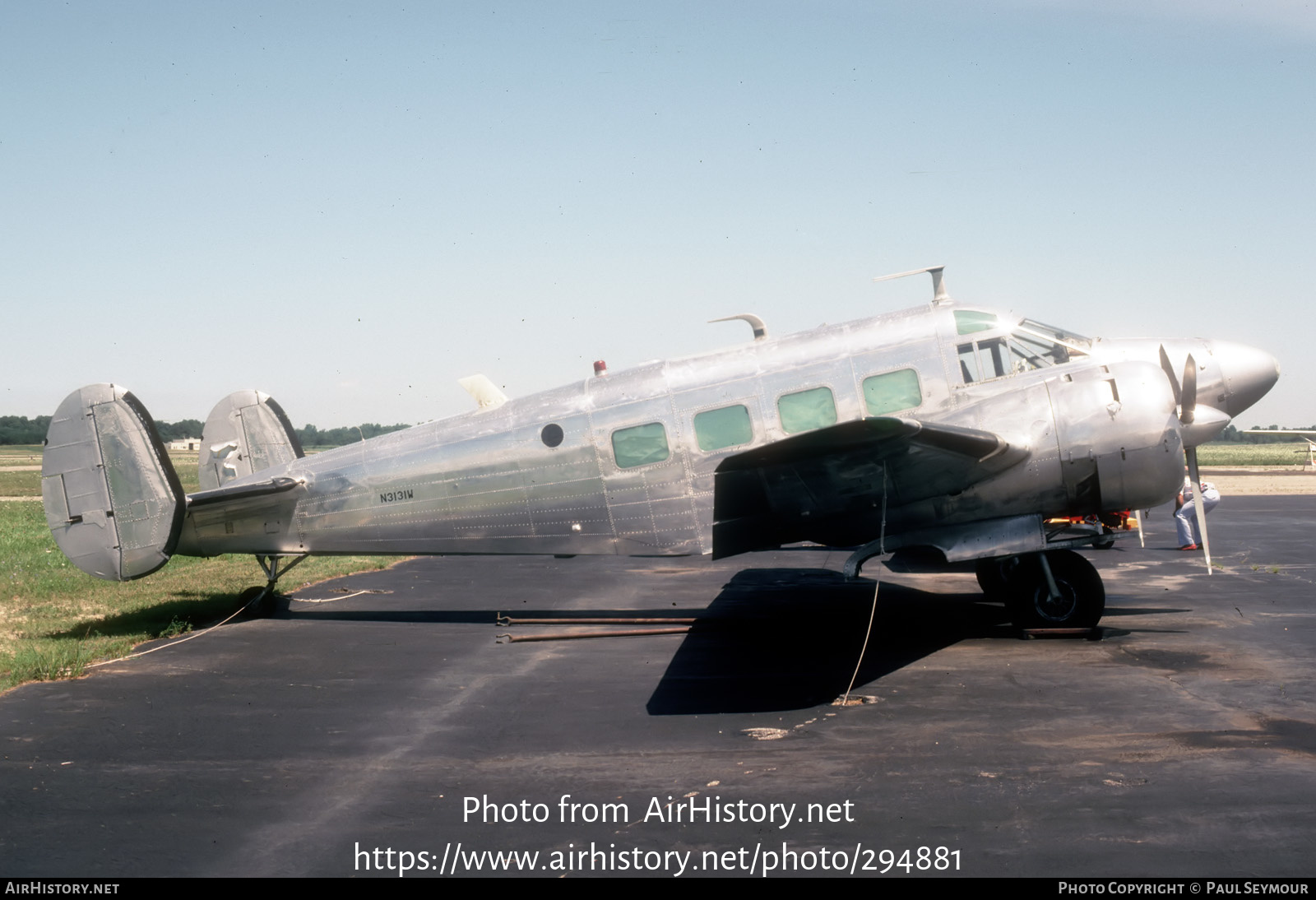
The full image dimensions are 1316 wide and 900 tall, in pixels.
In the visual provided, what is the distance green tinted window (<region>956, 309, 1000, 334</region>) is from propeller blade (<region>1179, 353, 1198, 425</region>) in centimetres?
213

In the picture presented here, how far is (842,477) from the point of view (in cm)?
925

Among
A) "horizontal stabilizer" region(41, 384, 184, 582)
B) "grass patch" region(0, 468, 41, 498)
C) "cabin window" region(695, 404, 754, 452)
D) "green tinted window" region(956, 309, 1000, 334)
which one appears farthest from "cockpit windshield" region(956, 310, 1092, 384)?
"grass patch" region(0, 468, 41, 498)

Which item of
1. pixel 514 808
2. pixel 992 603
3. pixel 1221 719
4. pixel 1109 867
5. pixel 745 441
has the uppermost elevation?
pixel 745 441

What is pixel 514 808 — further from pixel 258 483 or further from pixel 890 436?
pixel 258 483

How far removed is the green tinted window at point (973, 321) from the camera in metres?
10.2

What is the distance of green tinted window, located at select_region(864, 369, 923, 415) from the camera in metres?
10.1

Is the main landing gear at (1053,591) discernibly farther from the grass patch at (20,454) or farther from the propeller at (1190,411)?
the grass patch at (20,454)

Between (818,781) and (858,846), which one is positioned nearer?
(858,846)

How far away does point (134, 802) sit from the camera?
5.91 m

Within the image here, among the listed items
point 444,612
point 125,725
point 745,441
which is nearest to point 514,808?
point 125,725

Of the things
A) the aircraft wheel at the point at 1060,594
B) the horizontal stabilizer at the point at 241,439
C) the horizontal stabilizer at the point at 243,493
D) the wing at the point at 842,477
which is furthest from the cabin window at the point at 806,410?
the horizontal stabilizer at the point at 241,439

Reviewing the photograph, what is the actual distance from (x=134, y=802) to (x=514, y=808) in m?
2.58

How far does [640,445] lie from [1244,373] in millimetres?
7201

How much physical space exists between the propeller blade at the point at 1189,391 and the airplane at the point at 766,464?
0.02 m
